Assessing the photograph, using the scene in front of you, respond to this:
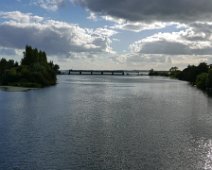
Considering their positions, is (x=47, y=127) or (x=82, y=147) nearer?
(x=82, y=147)

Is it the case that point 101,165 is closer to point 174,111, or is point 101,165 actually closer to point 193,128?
point 193,128

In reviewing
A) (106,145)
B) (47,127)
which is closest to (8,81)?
(47,127)

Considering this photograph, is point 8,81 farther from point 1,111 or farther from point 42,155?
point 42,155

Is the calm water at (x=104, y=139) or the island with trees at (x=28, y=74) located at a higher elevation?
the island with trees at (x=28, y=74)

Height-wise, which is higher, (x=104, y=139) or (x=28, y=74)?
(x=28, y=74)

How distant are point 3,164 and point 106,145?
42.0ft

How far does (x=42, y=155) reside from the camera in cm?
3938

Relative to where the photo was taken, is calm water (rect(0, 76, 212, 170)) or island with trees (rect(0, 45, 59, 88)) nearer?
calm water (rect(0, 76, 212, 170))

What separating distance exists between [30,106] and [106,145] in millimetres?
40595

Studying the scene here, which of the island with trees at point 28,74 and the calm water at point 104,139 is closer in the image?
the calm water at point 104,139

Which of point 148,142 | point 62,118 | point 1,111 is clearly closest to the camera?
point 148,142

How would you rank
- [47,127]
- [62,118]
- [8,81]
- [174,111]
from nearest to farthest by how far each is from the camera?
[47,127]
[62,118]
[174,111]
[8,81]

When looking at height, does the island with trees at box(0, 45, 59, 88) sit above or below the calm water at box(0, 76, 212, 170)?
above

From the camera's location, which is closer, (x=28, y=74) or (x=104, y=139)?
(x=104, y=139)
